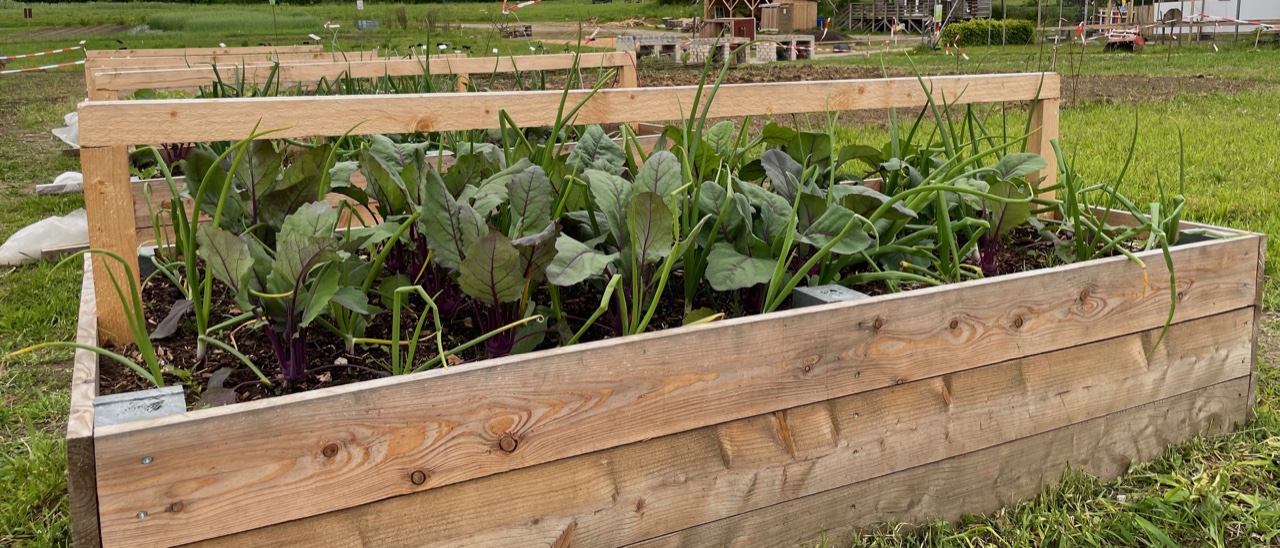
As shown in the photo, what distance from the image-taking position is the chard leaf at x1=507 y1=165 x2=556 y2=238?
1.36 metres

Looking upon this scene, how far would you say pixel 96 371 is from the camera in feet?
3.94

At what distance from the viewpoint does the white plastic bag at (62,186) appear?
15.0 feet

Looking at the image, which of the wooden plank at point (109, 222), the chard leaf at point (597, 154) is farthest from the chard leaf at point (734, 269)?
the wooden plank at point (109, 222)

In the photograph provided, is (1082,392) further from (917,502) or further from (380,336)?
(380,336)

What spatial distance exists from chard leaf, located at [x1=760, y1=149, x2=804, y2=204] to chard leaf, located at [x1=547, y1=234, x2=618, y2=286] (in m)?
0.45

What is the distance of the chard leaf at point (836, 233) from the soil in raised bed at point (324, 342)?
0.13 metres

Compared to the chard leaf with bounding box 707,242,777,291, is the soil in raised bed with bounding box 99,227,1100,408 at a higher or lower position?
lower

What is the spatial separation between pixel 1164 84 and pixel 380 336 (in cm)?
954

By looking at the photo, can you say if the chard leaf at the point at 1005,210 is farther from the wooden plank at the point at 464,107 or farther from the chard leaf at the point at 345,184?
the chard leaf at the point at 345,184

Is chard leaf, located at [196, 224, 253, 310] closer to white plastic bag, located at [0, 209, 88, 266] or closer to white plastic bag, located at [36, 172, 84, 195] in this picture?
white plastic bag, located at [0, 209, 88, 266]

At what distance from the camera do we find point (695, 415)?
50.0 inches

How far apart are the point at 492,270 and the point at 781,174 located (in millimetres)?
589

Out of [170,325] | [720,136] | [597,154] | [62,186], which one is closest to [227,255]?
[170,325]

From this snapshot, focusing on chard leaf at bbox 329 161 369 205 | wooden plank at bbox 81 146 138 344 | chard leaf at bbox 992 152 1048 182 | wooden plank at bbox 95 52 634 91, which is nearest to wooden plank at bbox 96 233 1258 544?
chard leaf at bbox 992 152 1048 182
